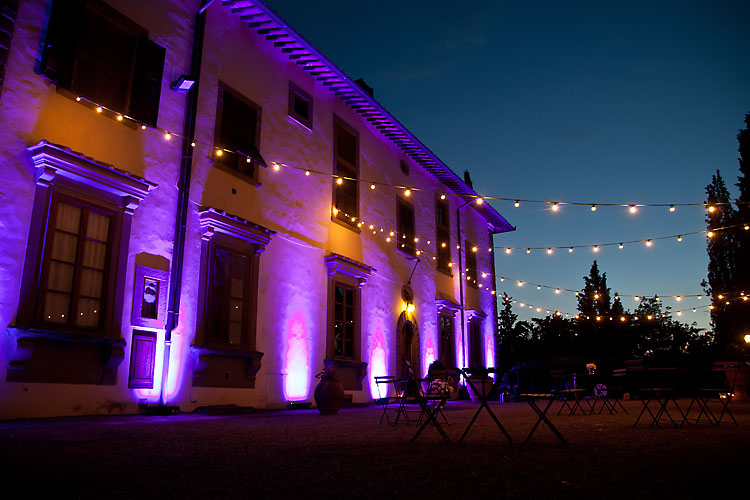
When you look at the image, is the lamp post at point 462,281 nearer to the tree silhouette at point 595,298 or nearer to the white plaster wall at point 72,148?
the white plaster wall at point 72,148

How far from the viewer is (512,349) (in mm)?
23938

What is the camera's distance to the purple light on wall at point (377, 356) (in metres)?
11.5

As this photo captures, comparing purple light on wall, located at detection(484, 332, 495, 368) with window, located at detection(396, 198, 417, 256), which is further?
purple light on wall, located at detection(484, 332, 495, 368)

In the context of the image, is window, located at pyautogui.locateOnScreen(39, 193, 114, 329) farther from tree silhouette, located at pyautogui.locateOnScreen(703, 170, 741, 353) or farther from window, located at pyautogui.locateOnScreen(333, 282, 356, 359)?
tree silhouette, located at pyautogui.locateOnScreen(703, 170, 741, 353)

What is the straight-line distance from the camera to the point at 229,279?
324 inches

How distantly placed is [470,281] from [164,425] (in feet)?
41.4

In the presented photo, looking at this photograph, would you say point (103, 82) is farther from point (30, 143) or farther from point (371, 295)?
point (371, 295)

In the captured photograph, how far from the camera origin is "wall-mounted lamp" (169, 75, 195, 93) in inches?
303

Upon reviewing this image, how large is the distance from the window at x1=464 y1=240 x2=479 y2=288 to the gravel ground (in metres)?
12.0

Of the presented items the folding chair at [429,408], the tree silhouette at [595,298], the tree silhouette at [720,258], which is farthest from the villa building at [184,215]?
the tree silhouette at [595,298]

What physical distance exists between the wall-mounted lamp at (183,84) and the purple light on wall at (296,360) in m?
4.06

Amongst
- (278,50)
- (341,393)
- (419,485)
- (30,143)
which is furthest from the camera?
(278,50)

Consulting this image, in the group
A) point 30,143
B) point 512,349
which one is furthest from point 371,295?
point 512,349

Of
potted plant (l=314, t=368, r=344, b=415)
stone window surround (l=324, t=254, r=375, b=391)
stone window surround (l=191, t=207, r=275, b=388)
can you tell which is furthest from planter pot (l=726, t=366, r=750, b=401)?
stone window surround (l=191, t=207, r=275, b=388)
